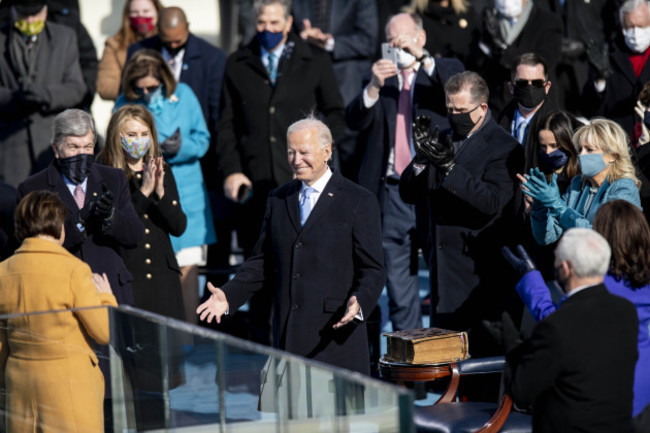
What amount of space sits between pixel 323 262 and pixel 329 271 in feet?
0.19

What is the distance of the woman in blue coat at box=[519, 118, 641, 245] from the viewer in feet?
19.3

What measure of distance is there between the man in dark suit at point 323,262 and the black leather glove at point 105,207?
36.1 inches

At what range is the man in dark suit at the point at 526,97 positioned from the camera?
23.4 feet

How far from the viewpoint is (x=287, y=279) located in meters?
5.98

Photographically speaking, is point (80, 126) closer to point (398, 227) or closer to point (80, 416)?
point (80, 416)

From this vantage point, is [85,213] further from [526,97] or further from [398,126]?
[526,97]

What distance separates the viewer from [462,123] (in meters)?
6.65

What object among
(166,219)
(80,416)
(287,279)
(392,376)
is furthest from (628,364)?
(166,219)

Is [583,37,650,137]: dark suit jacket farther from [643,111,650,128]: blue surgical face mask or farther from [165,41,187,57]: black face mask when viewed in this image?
[165,41,187,57]: black face mask

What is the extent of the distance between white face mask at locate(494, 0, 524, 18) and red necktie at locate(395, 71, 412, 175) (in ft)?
3.52

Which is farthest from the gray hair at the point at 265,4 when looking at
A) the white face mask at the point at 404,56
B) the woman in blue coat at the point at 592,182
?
the woman in blue coat at the point at 592,182

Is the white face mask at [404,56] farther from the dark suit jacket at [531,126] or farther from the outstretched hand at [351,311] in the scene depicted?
the outstretched hand at [351,311]

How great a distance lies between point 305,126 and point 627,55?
10.8 feet

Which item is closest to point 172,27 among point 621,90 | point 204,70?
point 204,70
